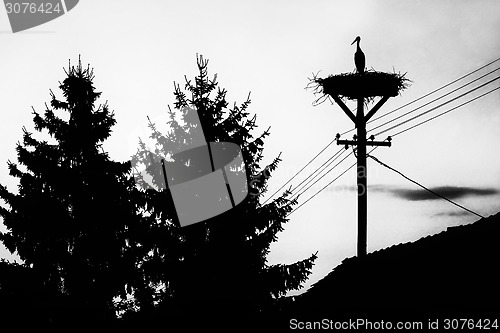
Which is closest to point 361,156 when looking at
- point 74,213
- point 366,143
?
point 366,143

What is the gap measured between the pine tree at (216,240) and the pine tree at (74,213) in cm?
229

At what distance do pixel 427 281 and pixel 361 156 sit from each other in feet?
10.3

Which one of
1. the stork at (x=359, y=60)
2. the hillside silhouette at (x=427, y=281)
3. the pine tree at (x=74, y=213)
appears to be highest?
the stork at (x=359, y=60)

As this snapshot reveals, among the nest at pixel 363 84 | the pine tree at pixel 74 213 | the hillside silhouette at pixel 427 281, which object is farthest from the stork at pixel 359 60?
the pine tree at pixel 74 213

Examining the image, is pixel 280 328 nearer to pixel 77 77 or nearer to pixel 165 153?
pixel 165 153

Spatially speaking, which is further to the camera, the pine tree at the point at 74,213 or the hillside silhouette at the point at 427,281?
the pine tree at the point at 74,213

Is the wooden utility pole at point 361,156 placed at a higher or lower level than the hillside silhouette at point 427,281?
higher

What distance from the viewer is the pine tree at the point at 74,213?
14766 millimetres

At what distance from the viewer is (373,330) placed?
8.08 m

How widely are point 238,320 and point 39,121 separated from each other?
10.0 metres

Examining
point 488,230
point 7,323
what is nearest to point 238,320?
point 488,230

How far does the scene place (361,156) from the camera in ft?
33.9

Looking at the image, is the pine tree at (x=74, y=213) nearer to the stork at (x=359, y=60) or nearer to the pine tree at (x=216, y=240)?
the pine tree at (x=216, y=240)

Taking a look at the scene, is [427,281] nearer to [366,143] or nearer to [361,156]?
[361,156]
